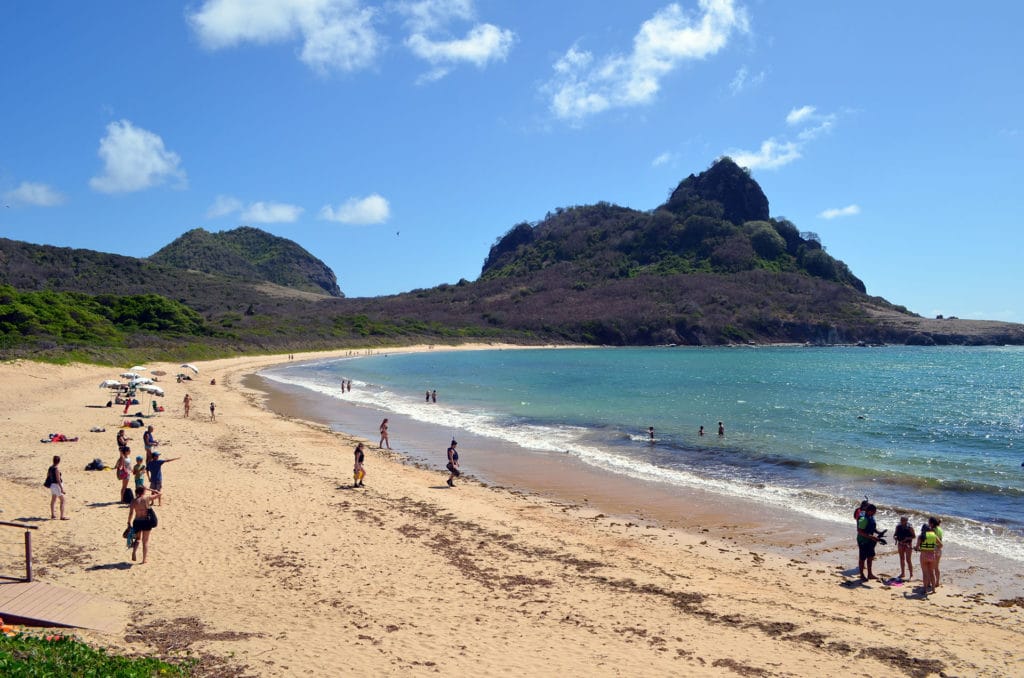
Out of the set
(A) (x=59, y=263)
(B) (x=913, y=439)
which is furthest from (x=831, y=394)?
(A) (x=59, y=263)

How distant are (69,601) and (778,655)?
9.34 m

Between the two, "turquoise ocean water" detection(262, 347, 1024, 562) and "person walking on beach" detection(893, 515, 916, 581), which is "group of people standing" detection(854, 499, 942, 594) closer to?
"person walking on beach" detection(893, 515, 916, 581)

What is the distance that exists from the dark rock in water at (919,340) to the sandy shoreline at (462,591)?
154862 mm

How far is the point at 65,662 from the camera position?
6.44 m

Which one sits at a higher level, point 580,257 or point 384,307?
point 580,257

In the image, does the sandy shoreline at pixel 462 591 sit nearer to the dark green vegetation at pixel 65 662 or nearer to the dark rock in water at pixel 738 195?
the dark green vegetation at pixel 65 662

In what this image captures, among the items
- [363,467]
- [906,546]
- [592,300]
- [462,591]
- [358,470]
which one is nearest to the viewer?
[462,591]

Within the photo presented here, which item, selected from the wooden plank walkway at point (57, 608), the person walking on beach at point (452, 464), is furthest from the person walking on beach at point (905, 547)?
the wooden plank walkway at point (57, 608)

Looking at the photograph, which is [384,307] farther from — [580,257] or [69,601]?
[69,601]

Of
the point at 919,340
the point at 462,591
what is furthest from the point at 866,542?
the point at 919,340

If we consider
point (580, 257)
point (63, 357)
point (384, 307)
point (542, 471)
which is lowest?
point (542, 471)

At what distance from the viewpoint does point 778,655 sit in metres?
8.38

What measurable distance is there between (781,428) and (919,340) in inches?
5423

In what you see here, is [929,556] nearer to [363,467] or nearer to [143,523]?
[143,523]
